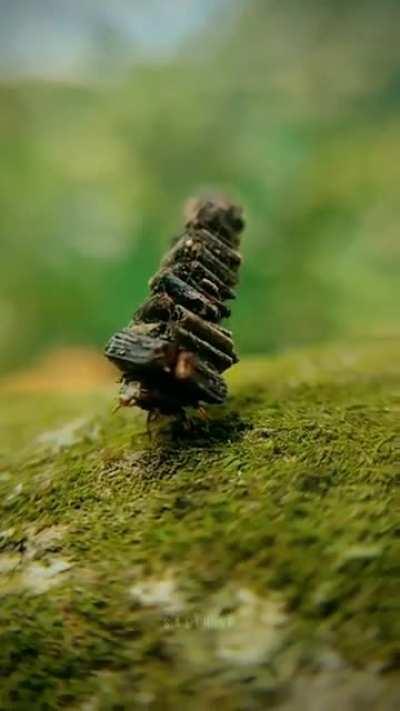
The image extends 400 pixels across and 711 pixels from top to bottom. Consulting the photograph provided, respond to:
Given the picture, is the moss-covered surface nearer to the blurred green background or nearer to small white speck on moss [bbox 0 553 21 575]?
small white speck on moss [bbox 0 553 21 575]

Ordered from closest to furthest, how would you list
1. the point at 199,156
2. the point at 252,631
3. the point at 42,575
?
the point at 252,631 → the point at 42,575 → the point at 199,156

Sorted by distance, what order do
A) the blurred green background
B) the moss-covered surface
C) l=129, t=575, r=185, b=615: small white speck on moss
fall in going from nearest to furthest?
1. the moss-covered surface
2. l=129, t=575, r=185, b=615: small white speck on moss
3. the blurred green background

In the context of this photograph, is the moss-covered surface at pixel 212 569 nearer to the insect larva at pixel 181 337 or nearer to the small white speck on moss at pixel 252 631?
the small white speck on moss at pixel 252 631

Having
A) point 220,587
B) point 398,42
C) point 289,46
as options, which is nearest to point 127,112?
point 289,46

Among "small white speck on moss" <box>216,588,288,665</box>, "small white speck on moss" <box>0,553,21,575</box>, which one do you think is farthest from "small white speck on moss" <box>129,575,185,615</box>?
"small white speck on moss" <box>0,553,21,575</box>

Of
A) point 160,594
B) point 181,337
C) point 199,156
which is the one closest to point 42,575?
point 160,594

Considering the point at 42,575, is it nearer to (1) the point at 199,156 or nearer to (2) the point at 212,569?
(2) the point at 212,569

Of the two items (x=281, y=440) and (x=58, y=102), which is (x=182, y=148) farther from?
(x=281, y=440)
